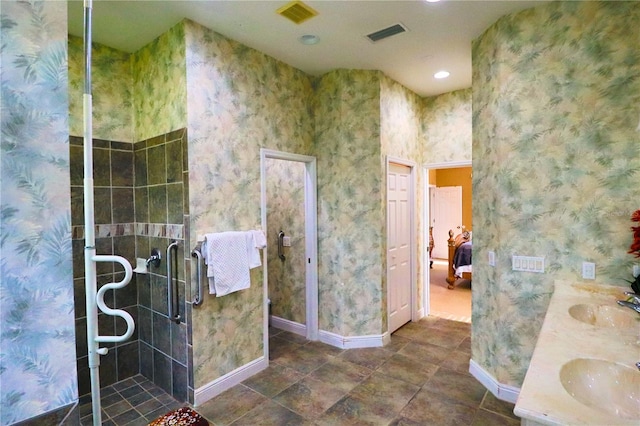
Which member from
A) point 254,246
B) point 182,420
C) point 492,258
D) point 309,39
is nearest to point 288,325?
point 254,246

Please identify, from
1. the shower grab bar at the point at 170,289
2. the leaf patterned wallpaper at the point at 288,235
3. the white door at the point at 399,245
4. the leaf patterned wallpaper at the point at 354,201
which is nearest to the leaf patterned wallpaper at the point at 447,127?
the white door at the point at 399,245

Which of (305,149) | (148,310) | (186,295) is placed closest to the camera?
(186,295)

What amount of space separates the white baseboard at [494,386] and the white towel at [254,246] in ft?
7.38

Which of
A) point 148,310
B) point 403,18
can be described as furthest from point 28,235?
point 403,18

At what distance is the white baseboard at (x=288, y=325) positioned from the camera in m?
4.01

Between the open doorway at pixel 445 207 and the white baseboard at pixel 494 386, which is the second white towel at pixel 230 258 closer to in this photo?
the white baseboard at pixel 494 386

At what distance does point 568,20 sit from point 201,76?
112 inches

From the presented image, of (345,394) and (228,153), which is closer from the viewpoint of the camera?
(345,394)

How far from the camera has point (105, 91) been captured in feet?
9.70

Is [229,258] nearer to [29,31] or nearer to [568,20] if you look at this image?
[29,31]

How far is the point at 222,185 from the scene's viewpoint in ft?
9.21

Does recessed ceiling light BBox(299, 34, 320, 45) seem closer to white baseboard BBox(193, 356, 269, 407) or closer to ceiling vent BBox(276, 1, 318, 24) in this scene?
ceiling vent BBox(276, 1, 318, 24)

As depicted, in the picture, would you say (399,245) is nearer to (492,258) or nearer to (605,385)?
(492,258)

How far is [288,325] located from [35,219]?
3.47 metres
